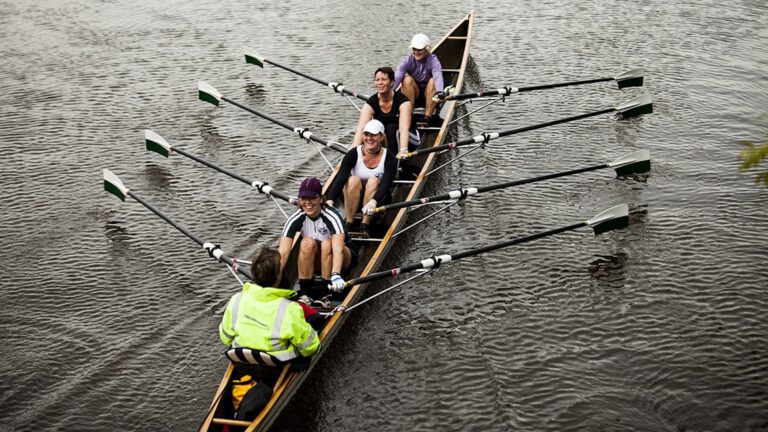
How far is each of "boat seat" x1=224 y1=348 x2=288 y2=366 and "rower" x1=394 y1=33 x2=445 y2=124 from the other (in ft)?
27.8

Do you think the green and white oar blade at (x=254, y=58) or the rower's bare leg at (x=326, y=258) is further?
the green and white oar blade at (x=254, y=58)

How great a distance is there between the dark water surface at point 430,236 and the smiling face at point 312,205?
1.87m

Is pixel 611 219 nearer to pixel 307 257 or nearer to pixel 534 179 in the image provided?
pixel 534 179

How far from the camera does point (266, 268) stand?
8914 mm

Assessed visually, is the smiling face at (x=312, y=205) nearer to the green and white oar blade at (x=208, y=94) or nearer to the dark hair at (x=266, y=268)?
the dark hair at (x=266, y=268)

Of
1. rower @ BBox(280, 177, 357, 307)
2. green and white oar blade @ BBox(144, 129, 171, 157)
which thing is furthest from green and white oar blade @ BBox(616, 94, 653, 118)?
green and white oar blade @ BBox(144, 129, 171, 157)

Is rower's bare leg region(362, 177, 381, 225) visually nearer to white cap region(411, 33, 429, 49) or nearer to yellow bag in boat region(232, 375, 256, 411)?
yellow bag in boat region(232, 375, 256, 411)

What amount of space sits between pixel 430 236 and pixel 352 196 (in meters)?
1.98

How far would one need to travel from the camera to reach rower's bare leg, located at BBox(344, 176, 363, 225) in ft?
42.0

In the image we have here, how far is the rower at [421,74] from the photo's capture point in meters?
16.5

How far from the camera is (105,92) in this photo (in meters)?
20.1

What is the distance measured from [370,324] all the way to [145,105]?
10.2m

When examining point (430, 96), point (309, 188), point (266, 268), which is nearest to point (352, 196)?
point (309, 188)

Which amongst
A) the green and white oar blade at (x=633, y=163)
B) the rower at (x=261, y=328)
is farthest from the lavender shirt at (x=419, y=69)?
the rower at (x=261, y=328)
